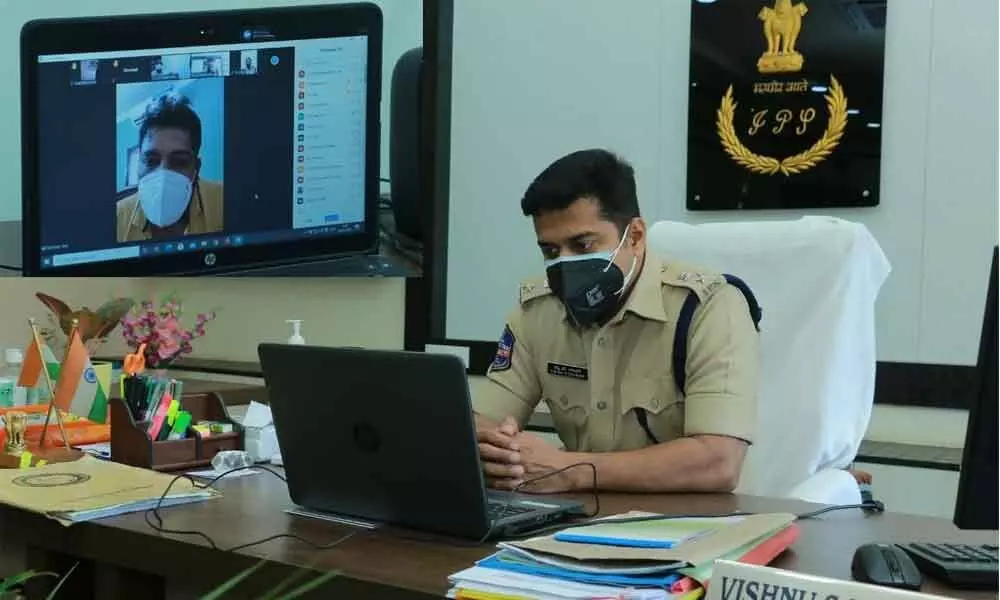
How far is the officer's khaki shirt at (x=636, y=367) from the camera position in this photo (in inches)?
69.9

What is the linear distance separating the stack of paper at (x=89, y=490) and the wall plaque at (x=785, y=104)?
163 cm

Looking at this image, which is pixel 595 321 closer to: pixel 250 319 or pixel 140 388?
pixel 140 388

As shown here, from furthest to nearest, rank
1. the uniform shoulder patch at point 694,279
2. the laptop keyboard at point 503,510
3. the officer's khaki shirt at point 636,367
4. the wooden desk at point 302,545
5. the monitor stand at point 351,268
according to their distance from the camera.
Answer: the monitor stand at point 351,268 < the uniform shoulder patch at point 694,279 < the officer's khaki shirt at point 636,367 < the laptop keyboard at point 503,510 < the wooden desk at point 302,545

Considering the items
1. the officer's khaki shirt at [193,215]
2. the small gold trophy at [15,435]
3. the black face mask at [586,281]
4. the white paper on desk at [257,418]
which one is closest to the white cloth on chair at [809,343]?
the black face mask at [586,281]

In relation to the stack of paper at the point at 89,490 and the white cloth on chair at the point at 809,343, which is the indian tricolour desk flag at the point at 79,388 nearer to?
the stack of paper at the point at 89,490

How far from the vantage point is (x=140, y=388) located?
1.72 meters

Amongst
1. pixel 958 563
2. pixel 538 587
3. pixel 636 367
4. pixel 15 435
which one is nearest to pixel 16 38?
pixel 15 435

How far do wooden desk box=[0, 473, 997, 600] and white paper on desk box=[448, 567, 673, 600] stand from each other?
3cm

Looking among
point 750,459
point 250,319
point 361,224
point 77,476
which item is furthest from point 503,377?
point 250,319

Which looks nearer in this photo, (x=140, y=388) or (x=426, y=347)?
(x=140, y=388)

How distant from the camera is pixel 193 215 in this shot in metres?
2.78

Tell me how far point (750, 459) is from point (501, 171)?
1.31 m

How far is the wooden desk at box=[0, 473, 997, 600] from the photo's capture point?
1109 millimetres

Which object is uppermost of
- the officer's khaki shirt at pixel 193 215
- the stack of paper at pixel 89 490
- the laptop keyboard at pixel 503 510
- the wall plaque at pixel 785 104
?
the wall plaque at pixel 785 104
